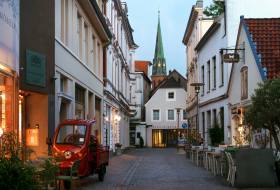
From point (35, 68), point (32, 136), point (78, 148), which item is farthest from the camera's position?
point (32, 136)

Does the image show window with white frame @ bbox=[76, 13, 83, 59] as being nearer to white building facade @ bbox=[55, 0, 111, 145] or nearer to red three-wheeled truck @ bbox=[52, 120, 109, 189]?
white building facade @ bbox=[55, 0, 111, 145]

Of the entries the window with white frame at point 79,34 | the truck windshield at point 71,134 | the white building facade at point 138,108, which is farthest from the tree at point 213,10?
the truck windshield at point 71,134

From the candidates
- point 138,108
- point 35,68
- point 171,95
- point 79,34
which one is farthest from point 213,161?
point 138,108

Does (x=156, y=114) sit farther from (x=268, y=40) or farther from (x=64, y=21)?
(x=64, y=21)

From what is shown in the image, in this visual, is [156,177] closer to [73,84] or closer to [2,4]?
[73,84]

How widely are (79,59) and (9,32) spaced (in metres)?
12.0

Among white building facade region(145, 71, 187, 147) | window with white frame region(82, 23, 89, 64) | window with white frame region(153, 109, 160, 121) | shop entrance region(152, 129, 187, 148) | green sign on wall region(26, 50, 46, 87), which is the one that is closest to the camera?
green sign on wall region(26, 50, 46, 87)

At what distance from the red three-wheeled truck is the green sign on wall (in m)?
1.60

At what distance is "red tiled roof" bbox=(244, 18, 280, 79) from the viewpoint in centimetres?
2267

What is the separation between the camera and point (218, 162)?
20484mm

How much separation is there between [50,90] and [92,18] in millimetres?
9934

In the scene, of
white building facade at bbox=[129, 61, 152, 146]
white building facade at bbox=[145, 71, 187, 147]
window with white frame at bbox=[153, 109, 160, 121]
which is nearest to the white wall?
white building facade at bbox=[129, 61, 152, 146]

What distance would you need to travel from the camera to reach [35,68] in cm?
1761

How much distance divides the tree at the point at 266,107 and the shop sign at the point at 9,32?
6.62 metres
